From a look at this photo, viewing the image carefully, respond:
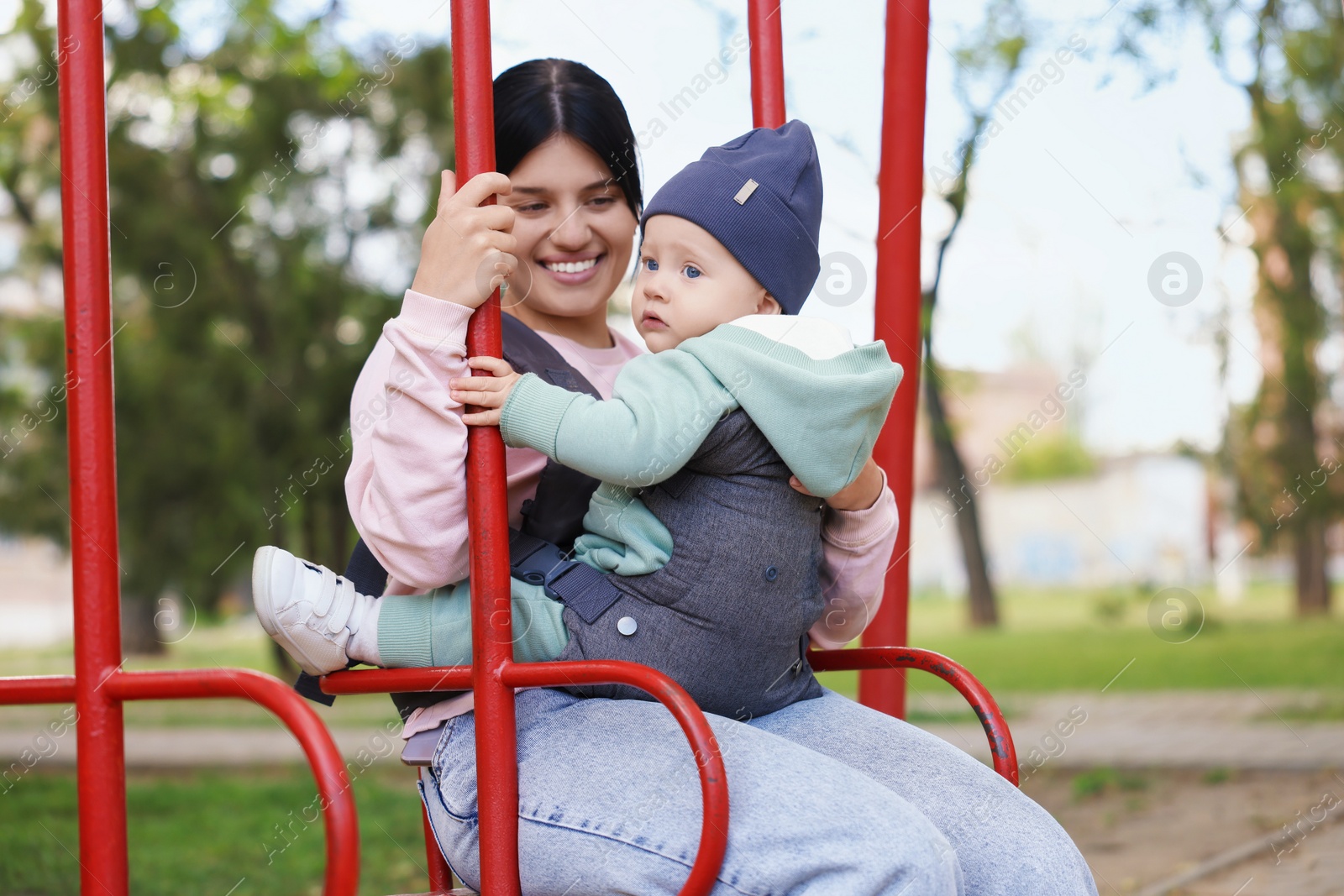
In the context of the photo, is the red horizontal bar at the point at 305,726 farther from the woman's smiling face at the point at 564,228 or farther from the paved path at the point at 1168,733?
the paved path at the point at 1168,733

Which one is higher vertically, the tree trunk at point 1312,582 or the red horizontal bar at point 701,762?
the red horizontal bar at point 701,762

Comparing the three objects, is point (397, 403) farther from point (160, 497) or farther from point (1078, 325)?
point (1078, 325)

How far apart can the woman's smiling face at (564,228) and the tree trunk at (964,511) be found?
8.41 metres

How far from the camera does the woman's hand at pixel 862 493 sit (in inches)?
62.9

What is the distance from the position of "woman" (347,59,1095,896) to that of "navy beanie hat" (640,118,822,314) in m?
0.23

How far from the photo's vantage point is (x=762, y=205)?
1527mm

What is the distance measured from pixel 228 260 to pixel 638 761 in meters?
9.20

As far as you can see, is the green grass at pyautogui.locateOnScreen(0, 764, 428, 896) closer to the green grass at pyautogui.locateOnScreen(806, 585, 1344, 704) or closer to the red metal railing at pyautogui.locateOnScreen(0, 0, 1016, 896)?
the red metal railing at pyautogui.locateOnScreen(0, 0, 1016, 896)

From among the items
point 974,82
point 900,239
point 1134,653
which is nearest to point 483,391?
point 900,239

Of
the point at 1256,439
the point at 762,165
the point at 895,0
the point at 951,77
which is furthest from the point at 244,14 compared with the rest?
the point at 1256,439

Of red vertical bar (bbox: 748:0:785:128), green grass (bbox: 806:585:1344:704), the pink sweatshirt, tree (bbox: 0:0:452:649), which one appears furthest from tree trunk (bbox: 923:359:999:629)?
the pink sweatshirt

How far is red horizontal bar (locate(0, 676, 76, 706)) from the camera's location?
1400 millimetres

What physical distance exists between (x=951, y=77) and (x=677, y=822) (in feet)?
17.9

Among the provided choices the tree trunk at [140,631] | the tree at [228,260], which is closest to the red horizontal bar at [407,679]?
the tree at [228,260]
